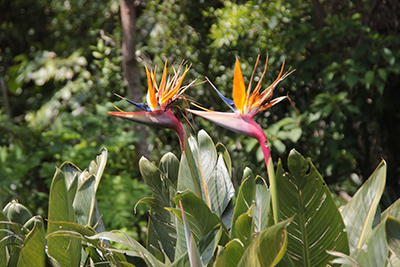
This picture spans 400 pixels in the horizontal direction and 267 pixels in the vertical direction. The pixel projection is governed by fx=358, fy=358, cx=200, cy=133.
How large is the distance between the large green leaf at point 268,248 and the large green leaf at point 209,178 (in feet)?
1.17

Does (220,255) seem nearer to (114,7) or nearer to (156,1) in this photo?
(156,1)

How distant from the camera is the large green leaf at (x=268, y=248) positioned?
1.97 ft

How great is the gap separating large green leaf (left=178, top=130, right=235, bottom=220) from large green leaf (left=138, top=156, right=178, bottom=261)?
0.05 metres

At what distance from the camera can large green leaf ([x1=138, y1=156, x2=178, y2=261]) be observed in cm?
103

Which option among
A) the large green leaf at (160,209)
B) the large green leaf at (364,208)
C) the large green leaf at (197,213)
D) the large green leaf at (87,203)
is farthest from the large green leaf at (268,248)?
the large green leaf at (87,203)

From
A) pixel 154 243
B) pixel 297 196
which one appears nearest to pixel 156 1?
pixel 154 243

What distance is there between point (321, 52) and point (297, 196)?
2072mm

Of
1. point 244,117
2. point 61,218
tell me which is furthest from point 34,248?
point 244,117

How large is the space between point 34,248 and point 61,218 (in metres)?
0.12

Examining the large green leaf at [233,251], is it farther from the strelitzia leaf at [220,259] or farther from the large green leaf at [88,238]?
the large green leaf at [88,238]

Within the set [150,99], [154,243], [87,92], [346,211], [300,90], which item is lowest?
[87,92]

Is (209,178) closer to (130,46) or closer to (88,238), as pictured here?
(88,238)

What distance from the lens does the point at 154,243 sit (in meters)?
1.07

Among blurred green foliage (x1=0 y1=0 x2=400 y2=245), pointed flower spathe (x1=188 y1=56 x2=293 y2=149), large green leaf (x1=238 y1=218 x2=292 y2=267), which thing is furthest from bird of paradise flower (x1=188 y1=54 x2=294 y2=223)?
blurred green foliage (x1=0 y1=0 x2=400 y2=245)
